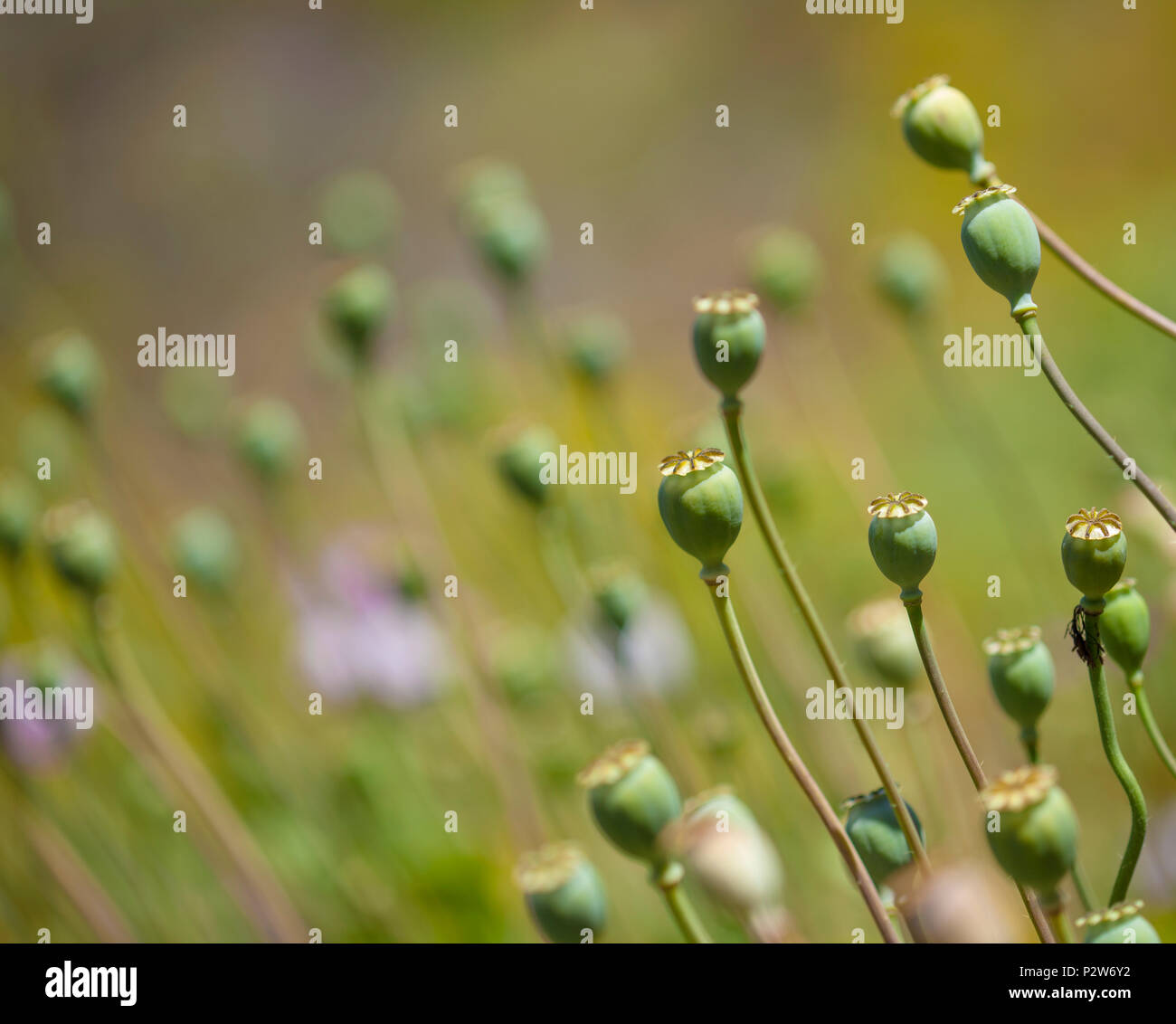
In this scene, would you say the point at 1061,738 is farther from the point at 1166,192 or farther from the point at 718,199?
the point at 718,199

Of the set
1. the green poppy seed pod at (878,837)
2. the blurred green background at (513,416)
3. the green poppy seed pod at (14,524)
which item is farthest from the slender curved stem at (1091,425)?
the green poppy seed pod at (14,524)

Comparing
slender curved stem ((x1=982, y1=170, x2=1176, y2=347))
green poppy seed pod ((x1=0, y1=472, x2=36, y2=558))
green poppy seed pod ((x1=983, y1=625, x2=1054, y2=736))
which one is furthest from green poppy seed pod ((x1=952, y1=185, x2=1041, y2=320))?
green poppy seed pod ((x1=0, y1=472, x2=36, y2=558))

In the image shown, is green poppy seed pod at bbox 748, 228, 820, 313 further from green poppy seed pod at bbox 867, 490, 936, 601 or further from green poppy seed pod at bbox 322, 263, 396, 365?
green poppy seed pod at bbox 867, 490, 936, 601

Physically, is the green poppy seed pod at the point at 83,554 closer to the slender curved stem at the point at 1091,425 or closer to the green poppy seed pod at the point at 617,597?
the green poppy seed pod at the point at 617,597

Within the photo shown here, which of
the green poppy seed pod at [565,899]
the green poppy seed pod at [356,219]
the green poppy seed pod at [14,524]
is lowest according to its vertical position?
the green poppy seed pod at [565,899]

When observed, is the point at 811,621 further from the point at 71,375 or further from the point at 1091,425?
the point at 71,375
